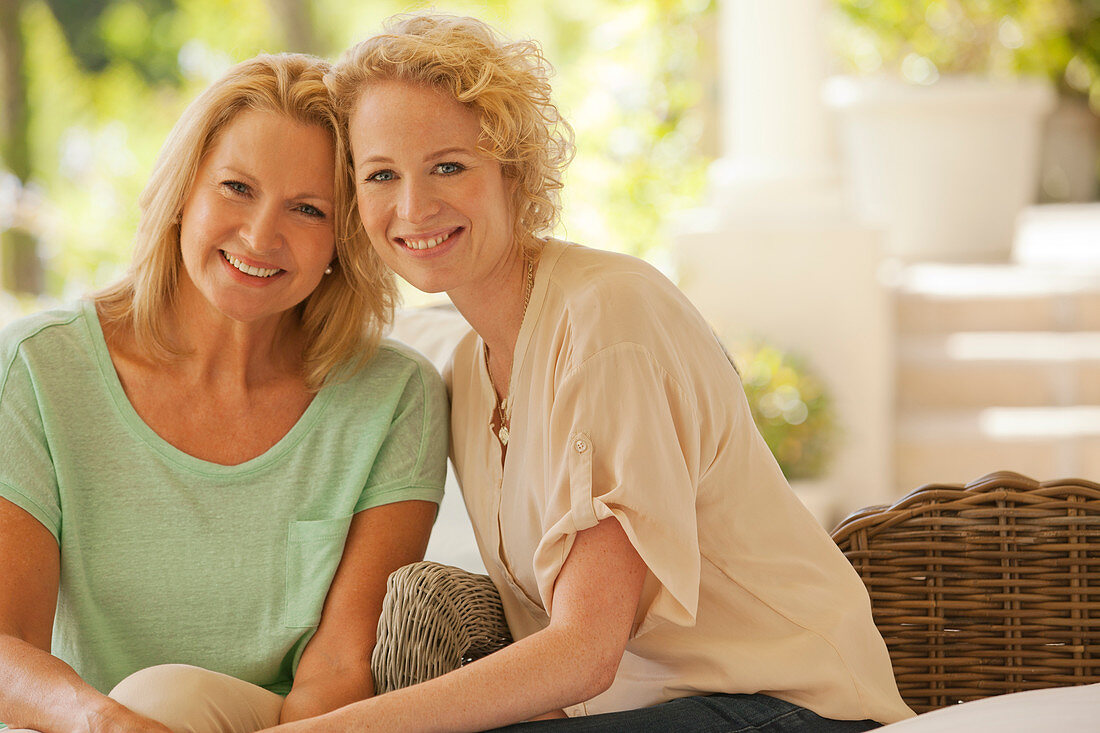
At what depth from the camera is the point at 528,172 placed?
176 centimetres

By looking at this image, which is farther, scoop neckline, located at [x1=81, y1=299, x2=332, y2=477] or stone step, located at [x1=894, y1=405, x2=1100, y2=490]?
stone step, located at [x1=894, y1=405, x2=1100, y2=490]

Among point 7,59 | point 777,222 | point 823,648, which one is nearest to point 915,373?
point 777,222

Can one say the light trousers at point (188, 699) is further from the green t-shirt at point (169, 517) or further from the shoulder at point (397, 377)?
the shoulder at point (397, 377)

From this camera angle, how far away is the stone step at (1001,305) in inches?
197

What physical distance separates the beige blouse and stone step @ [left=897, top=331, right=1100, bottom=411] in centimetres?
333

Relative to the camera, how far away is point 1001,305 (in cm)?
503

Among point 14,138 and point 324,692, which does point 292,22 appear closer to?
point 14,138

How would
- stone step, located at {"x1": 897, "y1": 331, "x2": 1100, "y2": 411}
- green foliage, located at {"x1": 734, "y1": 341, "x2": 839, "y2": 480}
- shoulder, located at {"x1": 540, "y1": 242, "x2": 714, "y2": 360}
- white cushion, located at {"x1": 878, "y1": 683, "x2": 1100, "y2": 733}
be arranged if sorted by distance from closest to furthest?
white cushion, located at {"x1": 878, "y1": 683, "x2": 1100, "y2": 733} → shoulder, located at {"x1": 540, "y1": 242, "x2": 714, "y2": 360} → green foliage, located at {"x1": 734, "y1": 341, "x2": 839, "y2": 480} → stone step, located at {"x1": 897, "y1": 331, "x2": 1100, "y2": 411}

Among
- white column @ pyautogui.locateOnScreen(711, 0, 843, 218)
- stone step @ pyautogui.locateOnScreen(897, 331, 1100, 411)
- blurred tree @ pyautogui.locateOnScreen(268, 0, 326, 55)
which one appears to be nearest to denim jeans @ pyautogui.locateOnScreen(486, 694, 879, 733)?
white column @ pyautogui.locateOnScreen(711, 0, 843, 218)

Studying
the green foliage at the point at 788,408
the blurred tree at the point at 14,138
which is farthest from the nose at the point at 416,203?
the blurred tree at the point at 14,138

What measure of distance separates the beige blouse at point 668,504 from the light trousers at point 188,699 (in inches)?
16.3

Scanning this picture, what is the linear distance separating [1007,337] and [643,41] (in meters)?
2.24

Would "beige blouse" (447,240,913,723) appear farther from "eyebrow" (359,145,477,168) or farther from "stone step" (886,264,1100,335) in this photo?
"stone step" (886,264,1100,335)

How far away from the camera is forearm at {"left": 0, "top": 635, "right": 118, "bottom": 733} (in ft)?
5.10
